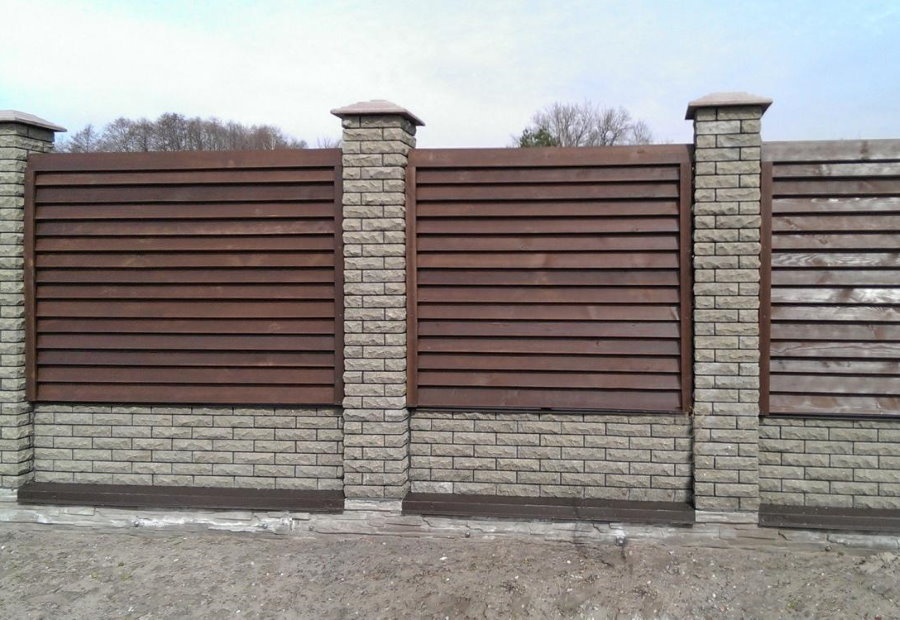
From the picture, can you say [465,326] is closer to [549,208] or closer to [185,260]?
[549,208]

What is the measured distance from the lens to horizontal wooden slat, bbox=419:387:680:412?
14.0 ft

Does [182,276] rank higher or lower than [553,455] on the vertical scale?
higher

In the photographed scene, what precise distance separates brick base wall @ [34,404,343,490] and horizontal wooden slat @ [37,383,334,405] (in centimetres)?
8

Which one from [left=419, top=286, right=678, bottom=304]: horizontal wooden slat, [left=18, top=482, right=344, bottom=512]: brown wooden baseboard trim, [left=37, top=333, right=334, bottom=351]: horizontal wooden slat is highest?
[left=419, top=286, right=678, bottom=304]: horizontal wooden slat

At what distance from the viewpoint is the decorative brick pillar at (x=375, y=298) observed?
14.2 feet

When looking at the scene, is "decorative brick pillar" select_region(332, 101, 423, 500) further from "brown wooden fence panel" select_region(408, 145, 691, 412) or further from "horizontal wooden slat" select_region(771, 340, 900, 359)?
"horizontal wooden slat" select_region(771, 340, 900, 359)

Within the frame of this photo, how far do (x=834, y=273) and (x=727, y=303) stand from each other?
0.70 meters

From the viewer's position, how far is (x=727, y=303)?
13.6 ft

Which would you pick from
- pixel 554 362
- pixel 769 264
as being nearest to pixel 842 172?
pixel 769 264

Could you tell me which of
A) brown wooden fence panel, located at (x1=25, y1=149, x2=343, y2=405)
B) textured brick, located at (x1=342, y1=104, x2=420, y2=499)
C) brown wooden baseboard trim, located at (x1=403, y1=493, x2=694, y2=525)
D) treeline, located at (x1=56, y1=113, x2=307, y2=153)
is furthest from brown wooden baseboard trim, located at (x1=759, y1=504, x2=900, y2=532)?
treeline, located at (x1=56, y1=113, x2=307, y2=153)

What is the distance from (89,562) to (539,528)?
2.82 meters

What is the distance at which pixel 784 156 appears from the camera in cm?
415

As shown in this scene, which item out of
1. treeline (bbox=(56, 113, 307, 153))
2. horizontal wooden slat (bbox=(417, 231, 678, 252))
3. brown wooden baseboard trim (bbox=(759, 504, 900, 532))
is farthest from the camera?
treeline (bbox=(56, 113, 307, 153))

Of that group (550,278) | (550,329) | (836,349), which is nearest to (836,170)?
(836,349)
